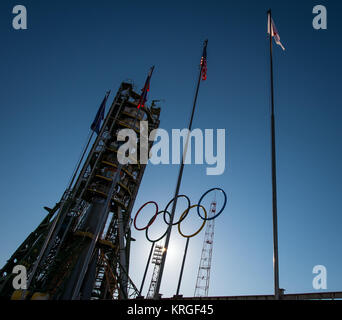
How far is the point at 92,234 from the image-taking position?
35.8 m

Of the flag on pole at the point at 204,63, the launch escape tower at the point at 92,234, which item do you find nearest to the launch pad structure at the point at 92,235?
the launch escape tower at the point at 92,234

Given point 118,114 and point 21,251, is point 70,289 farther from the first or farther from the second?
point 118,114

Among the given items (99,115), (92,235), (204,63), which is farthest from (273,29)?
(92,235)

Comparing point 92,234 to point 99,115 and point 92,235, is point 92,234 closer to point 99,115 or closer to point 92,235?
point 92,235

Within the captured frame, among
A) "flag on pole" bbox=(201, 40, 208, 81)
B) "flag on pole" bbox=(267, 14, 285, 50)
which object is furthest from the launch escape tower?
"flag on pole" bbox=(267, 14, 285, 50)

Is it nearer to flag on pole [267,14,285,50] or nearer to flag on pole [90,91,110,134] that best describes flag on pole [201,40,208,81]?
flag on pole [267,14,285,50]

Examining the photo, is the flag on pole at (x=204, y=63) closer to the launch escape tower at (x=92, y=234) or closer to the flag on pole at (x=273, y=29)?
the flag on pole at (x=273, y=29)

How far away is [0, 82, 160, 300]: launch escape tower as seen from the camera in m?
31.4

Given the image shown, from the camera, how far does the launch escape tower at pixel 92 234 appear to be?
31.4m

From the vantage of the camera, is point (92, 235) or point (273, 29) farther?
point (92, 235)

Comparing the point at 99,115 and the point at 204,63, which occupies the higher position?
the point at 99,115

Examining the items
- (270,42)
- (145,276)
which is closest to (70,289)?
(145,276)

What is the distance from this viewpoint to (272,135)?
14.7 meters

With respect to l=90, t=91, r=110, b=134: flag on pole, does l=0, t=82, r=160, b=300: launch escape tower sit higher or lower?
lower
